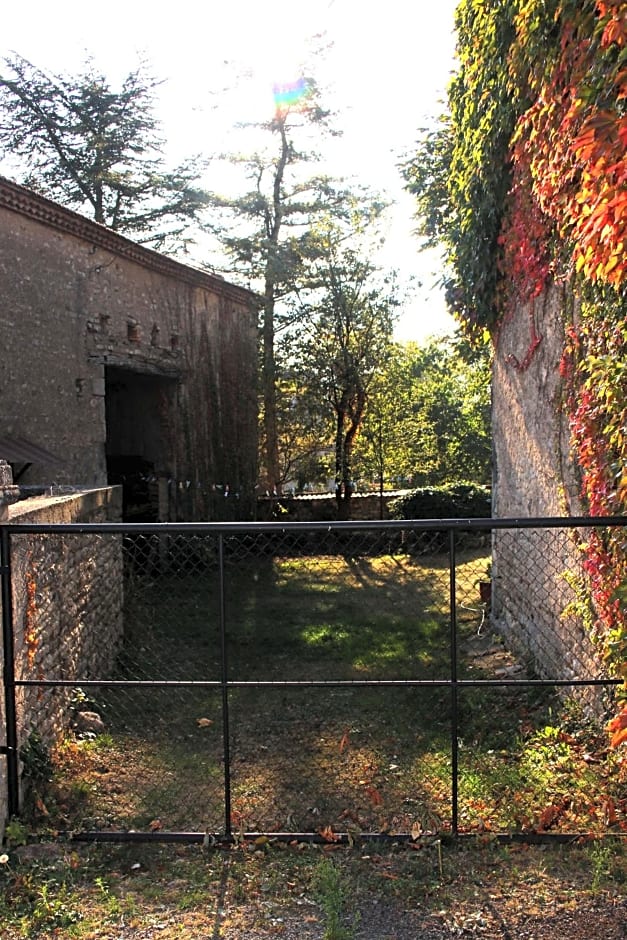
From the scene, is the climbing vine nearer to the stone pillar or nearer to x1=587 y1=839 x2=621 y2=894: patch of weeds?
x1=587 y1=839 x2=621 y2=894: patch of weeds

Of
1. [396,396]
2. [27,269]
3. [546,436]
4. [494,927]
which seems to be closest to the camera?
[494,927]

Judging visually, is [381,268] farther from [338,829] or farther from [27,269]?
[338,829]

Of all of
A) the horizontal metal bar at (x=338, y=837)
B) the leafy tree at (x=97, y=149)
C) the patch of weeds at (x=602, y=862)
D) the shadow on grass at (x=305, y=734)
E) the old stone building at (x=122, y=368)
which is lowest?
the shadow on grass at (x=305, y=734)

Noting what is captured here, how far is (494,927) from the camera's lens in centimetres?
317

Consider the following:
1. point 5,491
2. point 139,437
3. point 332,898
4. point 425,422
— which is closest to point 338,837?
point 332,898

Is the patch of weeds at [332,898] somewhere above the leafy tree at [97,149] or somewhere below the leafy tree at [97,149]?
below

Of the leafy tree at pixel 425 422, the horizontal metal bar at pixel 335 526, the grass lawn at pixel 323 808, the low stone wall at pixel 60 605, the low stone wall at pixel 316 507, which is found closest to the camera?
the grass lawn at pixel 323 808

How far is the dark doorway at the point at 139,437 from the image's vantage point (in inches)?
607

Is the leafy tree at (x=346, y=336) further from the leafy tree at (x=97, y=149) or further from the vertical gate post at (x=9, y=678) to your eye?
the vertical gate post at (x=9, y=678)

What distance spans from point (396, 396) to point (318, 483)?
4434 millimetres

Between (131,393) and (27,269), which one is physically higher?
(27,269)

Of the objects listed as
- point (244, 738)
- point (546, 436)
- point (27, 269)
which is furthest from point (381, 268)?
point (244, 738)

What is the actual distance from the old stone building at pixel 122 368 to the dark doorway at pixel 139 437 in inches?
1.1

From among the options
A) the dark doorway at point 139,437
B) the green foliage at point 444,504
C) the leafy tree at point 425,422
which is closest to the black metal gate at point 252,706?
the dark doorway at point 139,437
